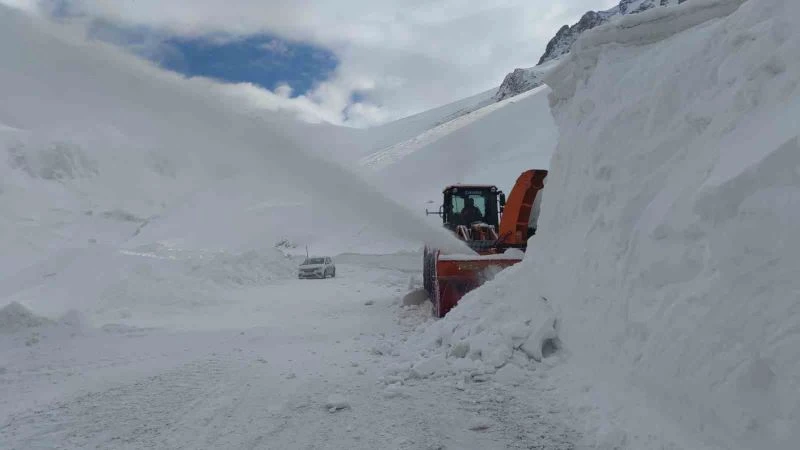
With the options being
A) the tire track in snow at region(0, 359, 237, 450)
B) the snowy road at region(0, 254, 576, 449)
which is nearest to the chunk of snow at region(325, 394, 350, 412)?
the snowy road at region(0, 254, 576, 449)

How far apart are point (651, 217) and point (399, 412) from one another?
2.67m

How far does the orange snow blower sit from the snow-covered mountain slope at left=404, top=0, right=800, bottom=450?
2.99 metres

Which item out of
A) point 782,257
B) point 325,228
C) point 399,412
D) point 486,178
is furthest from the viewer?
point 325,228

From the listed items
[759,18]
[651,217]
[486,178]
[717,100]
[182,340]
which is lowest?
[182,340]

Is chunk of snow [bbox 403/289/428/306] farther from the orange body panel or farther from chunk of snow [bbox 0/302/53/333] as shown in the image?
chunk of snow [bbox 0/302/53/333]

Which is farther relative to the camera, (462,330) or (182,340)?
(182,340)

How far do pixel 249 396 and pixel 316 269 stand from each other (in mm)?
22793

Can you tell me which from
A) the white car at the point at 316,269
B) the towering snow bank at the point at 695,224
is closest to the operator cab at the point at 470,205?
the towering snow bank at the point at 695,224

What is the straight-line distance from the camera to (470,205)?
45.3 ft

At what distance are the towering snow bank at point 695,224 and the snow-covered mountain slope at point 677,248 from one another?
1 centimetres

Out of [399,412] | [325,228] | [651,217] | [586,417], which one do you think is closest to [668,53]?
[651,217]

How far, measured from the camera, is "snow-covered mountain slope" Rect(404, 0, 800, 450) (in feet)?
10.2

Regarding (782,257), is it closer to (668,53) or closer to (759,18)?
(759,18)

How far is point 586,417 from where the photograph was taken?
4398mm
